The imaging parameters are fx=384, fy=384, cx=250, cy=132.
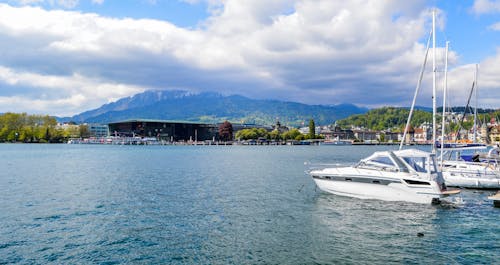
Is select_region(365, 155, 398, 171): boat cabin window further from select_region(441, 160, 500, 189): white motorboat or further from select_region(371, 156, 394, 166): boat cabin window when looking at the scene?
select_region(441, 160, 500, 189): white motorboat

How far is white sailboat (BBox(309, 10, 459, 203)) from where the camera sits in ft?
91.8

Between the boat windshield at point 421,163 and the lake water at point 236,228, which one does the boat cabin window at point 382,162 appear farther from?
the lake water at point 236,228

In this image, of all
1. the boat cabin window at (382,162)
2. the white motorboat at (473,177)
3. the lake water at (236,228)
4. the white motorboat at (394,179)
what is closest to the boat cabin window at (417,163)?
the white motorboat at (394,179)

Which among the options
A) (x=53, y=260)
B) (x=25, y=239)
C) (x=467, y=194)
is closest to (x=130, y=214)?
(x=25, y=239)

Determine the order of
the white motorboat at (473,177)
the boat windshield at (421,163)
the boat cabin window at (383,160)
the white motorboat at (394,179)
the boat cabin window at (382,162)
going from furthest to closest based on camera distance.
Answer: the white motorboat at (473,177) → the boat cabin window at (383,160) → the boat cabin window at (382,162) → the boat windshield at (421,163) → the white motorboat at (394,179)

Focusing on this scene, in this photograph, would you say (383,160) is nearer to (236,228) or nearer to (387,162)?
(387,162)

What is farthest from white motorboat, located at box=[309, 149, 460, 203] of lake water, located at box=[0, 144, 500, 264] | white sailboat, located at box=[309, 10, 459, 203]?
lake water, located at box=[0, 144, 500, 264]

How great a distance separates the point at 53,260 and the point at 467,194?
33.4 m

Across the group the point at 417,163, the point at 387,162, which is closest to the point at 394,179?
the point at 387,162

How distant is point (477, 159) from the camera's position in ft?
176

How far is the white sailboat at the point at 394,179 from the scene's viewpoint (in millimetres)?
27984

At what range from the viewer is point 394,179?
1121 inches

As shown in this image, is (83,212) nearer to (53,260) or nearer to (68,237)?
(68,237)

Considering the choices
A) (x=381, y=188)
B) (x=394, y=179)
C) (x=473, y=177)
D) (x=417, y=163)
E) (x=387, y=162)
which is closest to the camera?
(x=394, y=179)
